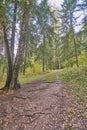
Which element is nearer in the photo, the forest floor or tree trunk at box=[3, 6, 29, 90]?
the forest floor

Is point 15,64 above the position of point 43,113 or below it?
above

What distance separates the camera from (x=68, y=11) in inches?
1162

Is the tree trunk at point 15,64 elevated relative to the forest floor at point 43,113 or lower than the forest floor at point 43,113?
elevated

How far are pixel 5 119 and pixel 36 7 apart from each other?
807 centimetres

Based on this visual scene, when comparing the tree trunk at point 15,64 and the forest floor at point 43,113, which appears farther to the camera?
the tree trunk at point 15,64

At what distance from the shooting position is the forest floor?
600 centimetres

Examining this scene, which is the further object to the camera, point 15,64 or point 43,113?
point 15,64

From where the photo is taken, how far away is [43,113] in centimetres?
710

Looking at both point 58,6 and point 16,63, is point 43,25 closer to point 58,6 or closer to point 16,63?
point 16,63

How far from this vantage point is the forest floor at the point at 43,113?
5996 mm

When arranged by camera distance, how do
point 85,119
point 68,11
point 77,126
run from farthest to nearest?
point 68,11 < point 85,119 < point 77,126

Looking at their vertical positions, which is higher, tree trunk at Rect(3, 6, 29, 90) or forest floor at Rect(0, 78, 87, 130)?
tree trunk at Rect(3, 6, 29, 90)

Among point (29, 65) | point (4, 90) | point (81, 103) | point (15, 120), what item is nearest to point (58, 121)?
point (15, 120)

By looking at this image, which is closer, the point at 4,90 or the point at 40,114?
the point at 40,114
